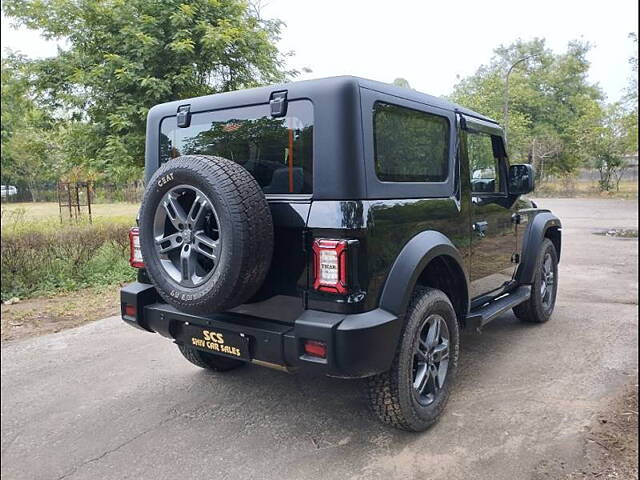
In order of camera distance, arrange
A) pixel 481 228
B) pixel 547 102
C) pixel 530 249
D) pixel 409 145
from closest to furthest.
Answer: pixel 409 145, pixel 481 228, pixel 530 249, pixel 547 102

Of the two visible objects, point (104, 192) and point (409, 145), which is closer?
point (409, 145)

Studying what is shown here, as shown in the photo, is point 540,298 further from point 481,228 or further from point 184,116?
point 184,116

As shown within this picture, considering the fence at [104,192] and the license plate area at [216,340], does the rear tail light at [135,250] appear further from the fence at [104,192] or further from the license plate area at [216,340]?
the fence at [104,192]

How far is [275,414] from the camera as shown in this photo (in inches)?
120

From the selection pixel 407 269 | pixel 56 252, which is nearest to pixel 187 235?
pixel 407 269

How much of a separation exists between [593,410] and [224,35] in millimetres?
6192

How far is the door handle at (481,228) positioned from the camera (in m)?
3.51

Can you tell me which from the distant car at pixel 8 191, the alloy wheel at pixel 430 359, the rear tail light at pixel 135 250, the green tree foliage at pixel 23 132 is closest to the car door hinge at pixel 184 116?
the rear tail light at pixel 135 250

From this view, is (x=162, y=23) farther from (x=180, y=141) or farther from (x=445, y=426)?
(x=445, y=426)

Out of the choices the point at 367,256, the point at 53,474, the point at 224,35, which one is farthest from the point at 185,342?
the point at 224,35

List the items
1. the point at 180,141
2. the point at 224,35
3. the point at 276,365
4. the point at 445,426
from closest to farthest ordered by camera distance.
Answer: the point at 276,365 → the point at 445,426 → the point at 180,141 → the point at 224,35

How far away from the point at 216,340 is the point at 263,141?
1.16 metres

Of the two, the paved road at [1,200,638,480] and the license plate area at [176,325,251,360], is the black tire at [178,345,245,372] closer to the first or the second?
the paved road at [1,200,638,480]

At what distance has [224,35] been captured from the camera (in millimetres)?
6699
